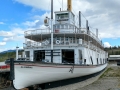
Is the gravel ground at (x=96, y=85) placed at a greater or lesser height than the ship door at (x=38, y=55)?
lesser

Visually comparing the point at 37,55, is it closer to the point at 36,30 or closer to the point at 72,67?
the point at 36,30

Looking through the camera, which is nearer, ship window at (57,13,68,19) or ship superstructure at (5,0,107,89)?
ship superstructure at (5,0,107,89)

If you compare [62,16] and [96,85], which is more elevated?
[62,16]

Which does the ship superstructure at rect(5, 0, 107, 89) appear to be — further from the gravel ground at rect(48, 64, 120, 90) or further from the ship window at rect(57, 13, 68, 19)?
the gravel ground at rect(48, 64, 120, 90)

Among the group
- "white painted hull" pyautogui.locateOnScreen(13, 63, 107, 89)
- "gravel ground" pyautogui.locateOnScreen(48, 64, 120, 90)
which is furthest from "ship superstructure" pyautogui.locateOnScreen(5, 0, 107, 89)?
"gravel ground" pyautogui.locateOnScreen(48, 64, 120, 90)

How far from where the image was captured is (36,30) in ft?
61.3

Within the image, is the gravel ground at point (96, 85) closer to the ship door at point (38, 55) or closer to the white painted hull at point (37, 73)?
the white painted hull at point (37, 73)

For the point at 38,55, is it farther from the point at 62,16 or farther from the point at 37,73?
the point at 37,73

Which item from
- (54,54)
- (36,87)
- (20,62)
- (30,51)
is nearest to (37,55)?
(30,51)

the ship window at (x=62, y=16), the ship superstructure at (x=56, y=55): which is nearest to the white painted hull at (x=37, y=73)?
the ship superstructure at (x=56, y=55)

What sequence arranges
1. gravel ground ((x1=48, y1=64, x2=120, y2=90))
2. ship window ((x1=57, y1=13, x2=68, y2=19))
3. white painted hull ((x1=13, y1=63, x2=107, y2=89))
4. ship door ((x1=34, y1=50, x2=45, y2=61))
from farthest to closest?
ship window ((x1=57, y1=13, x2=68, y2=19)), ship door ((x1=34, y1=50, x2=45, y2=61)), gravel ground ((x1=48, y1=64, x2=120, y2=90)), white painted hull ((x1=13, y1=63, x2=107, y2=89))

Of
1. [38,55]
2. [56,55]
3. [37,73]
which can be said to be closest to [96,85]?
[56,55]

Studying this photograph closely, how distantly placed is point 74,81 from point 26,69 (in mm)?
5987

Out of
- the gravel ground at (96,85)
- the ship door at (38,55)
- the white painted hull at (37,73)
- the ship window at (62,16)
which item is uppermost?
the ship window at (62,16)
